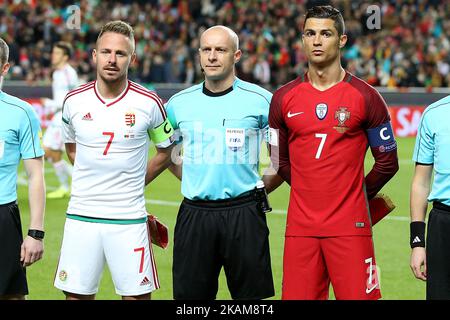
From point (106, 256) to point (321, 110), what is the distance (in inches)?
68.3


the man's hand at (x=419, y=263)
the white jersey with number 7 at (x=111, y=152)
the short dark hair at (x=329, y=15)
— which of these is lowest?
the man's hand at (x=419, y=263)

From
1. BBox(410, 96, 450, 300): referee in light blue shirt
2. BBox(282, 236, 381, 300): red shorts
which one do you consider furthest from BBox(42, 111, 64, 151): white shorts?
BBox(410, 96, 450, 300): referee in light blue shirt

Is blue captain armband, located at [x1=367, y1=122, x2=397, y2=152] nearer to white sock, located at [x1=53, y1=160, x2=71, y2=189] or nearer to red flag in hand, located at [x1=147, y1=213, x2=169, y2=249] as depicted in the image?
red flag in hand, located at [x1=147, y1=213, x2=169, y2=249]

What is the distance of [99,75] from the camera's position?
645 centimetres

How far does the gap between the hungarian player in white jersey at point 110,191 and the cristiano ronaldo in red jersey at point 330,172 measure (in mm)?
1018

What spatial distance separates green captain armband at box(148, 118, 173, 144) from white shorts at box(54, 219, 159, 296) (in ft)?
2.09

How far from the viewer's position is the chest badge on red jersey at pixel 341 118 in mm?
6039

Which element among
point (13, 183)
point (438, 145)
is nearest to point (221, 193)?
point (13, 183)

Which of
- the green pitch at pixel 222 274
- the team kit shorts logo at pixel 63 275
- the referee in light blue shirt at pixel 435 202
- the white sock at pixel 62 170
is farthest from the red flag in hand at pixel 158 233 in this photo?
the white sock at pixel 62 170

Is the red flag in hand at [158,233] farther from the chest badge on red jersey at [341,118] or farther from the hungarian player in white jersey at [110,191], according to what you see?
the chest badge on red jersey at [341,118]

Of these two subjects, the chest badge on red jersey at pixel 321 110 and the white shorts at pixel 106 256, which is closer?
the chest badge on red jersey at pixel 321 110
